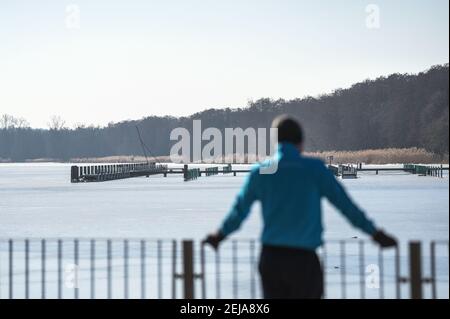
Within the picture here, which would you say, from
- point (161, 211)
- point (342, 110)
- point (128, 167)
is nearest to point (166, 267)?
point (161, 211)

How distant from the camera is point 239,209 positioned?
252 inches

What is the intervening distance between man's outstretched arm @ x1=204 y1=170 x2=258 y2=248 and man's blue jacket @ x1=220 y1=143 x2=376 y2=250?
3 cm

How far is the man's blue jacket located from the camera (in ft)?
20.3

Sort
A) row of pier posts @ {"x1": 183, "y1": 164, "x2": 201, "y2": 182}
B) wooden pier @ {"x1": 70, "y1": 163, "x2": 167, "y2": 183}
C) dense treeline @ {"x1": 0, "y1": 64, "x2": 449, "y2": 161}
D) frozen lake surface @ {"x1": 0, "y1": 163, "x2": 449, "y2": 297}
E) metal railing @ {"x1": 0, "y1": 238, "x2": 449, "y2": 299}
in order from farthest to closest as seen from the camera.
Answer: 1. dense treeline @ {"x1": 0, "y1": 64, "x2": 449, "y2": 161}
2. row of pier posts @ {"x1": 183, "y1": 164, "x2": 201, "y2": 182}
3. wooden pier @ {"x1": 70, "y1": 163, "x2": 167, "y2": 183}
4. frozen lake surface @ {"x1": 0, "y1": 163, "x2": 449, "y2": 297}
5. metal railing @ {"x1": 0, "y1": 238, "x2": 449, "y2": 299}

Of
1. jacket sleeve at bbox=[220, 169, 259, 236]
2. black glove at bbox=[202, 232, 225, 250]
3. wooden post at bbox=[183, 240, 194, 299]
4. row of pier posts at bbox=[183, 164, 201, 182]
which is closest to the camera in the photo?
jacket sleeve at bbox=[220, 169, 259, 236]

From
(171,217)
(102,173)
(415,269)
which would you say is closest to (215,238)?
(415,269)

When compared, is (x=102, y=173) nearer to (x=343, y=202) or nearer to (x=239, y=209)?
(x=239, y=209)

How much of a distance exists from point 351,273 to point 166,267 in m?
3.78

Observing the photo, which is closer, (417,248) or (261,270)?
(261,270)

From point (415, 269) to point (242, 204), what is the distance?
6.16ft

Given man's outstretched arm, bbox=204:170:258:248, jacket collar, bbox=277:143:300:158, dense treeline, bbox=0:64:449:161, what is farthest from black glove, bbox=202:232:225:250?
dense treeline, bbox=0:64:449:161

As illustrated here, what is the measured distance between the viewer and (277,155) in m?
6.27

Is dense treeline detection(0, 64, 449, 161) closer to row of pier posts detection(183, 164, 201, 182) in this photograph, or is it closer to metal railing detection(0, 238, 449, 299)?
row of pier posts detection(183, 164, 201, 182)
